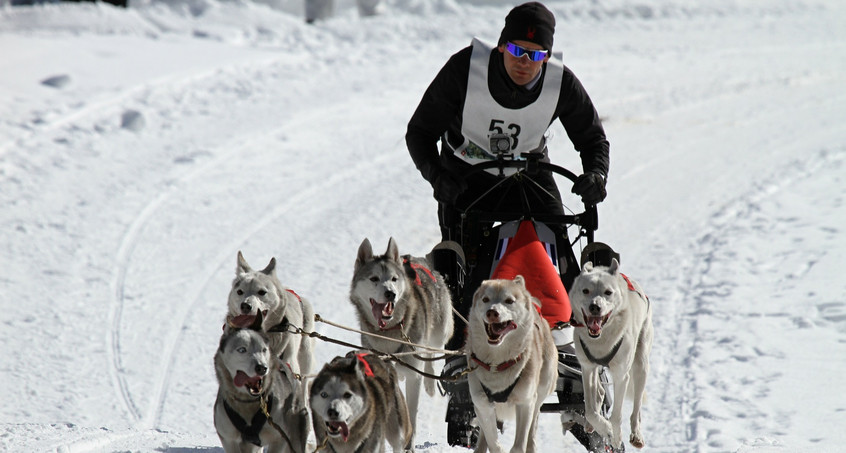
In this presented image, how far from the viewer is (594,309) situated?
150 inches

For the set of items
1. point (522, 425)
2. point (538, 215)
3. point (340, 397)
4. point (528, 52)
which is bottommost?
point (522, 425)

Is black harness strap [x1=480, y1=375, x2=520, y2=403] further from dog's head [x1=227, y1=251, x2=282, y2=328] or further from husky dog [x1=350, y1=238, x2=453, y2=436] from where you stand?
dog's head [x1=227, y1=251, x2=282, y2=328]

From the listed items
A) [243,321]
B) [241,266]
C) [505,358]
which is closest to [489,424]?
[505,358]

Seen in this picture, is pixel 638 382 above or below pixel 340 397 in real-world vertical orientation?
below

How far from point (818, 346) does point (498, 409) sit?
143 inches

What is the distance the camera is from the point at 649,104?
1239 cm

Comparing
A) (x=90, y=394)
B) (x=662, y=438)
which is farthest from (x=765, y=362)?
(x=90, y=394)

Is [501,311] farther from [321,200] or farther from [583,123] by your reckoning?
[321,200]

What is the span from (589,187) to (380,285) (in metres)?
1.15

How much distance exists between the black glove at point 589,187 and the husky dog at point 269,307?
1535 mm

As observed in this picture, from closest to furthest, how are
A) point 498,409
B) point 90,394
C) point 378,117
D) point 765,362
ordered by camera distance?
point 498,409 → point 90,394 → point 765,362 → point 378,117

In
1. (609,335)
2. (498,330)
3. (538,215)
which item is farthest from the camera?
(538,215)

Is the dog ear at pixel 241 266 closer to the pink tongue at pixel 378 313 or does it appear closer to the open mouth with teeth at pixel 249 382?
the pink tongue at pixel 378 313

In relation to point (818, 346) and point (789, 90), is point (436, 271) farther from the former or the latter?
point (789, 90)
